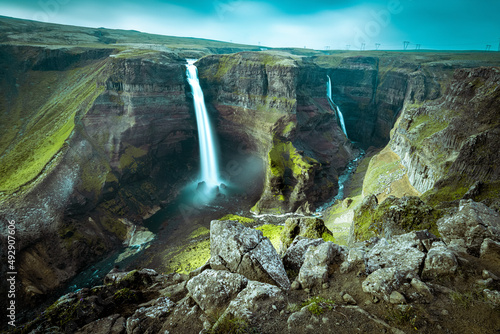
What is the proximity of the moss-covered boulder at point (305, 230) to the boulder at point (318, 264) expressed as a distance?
8.28 metres

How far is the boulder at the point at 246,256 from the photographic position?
1051 centimetres

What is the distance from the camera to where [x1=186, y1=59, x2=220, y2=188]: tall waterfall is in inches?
2319

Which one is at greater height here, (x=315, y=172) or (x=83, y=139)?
(x=83, y=139)

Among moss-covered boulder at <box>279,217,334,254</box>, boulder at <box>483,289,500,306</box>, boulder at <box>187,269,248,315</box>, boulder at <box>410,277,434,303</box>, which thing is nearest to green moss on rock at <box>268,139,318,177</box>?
moss-covered boulder at <box>279,217,334,254</box>

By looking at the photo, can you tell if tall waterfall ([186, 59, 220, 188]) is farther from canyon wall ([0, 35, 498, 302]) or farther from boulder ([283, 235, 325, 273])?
boulder ([283, 235, 325, 273])

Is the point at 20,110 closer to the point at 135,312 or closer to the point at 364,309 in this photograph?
the point at 135,312

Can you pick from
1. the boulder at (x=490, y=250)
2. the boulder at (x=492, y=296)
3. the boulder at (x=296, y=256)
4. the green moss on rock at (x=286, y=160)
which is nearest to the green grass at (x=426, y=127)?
the green moss on rock at (x=286, y=160)

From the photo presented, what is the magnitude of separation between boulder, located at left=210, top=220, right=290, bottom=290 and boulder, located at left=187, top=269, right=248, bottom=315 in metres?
0.81

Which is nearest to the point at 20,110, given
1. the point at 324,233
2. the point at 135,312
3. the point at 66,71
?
the point at 66,71

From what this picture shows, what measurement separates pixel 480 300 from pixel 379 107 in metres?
86.9

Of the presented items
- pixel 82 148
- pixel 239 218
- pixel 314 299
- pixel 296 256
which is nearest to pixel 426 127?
pixel 239 218

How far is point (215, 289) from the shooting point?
9.65 meters

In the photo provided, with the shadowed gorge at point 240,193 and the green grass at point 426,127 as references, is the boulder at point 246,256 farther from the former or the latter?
the green grass at point 426,127

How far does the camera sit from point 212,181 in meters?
57.5
